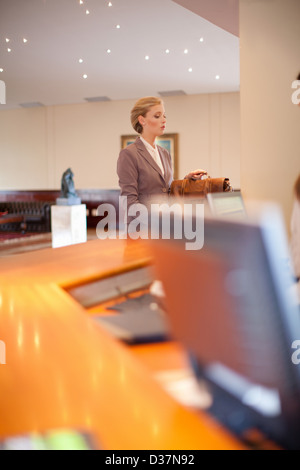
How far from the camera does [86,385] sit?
676mm

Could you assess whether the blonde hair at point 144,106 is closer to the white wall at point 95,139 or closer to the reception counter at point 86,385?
the reception counter at point 86,385

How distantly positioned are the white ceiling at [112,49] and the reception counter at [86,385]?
3709 mm

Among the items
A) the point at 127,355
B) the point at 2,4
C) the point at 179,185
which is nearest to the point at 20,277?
the point at 127,355

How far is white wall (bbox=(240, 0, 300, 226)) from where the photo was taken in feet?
10.0

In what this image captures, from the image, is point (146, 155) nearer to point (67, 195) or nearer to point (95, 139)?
point (67, 195)

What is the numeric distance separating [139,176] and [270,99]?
1365 millimetres

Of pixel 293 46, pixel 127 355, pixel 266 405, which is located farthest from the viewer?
pixel 293 46

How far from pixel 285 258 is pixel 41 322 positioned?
73cm

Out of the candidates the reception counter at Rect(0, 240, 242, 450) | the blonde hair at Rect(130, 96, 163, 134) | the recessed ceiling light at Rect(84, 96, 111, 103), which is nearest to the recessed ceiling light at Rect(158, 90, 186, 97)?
the recessed ceiling light at Rect(84, 96, 111, 103)

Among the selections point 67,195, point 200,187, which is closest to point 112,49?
point 67,195

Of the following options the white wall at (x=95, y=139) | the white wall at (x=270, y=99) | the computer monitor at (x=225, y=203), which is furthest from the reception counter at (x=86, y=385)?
the white wall at (x=95, y=139)

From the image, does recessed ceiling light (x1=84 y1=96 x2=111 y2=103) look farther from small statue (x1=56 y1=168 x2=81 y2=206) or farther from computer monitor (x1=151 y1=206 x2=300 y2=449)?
computer monitor (x1=151 y1=206 x2=300 y2=449)

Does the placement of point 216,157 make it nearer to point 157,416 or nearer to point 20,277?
point 20,277

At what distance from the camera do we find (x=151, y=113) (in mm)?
2508
